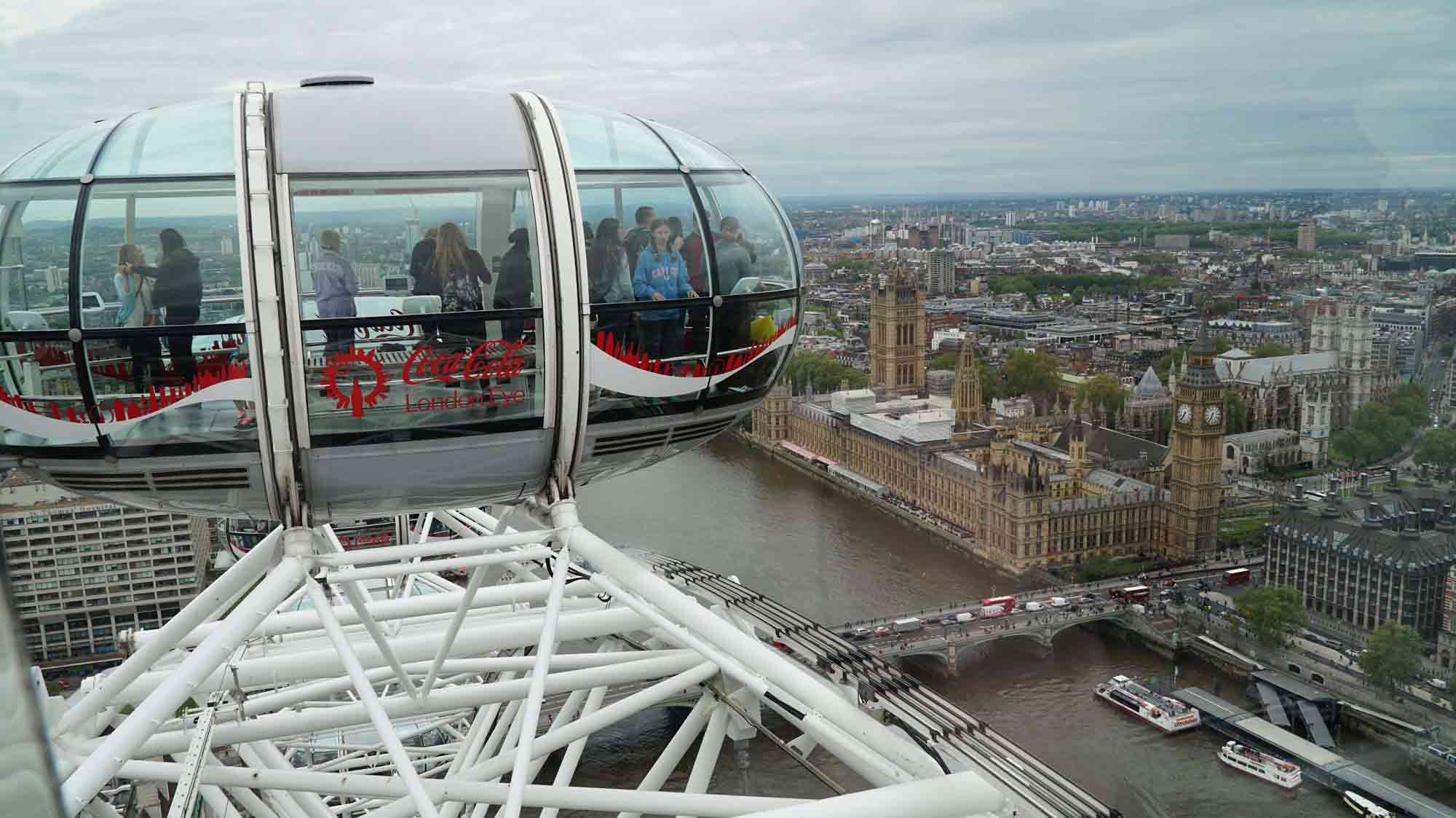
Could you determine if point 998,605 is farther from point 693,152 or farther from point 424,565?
point 424,565

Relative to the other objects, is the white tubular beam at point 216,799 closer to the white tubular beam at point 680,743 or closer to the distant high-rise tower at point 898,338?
the white tubular beam at point 680,743

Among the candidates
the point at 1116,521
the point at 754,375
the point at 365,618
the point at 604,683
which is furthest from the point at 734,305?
the point at 1116,521

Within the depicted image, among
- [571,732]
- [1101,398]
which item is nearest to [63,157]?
[571,732]

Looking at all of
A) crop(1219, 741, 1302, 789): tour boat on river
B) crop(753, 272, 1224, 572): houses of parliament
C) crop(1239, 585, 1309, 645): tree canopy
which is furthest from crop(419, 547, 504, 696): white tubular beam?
crop(753, 272, 1224, 572): houses of parliament

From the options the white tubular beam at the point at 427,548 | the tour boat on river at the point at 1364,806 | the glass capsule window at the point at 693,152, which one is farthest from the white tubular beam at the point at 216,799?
the tour boat on river at the point at 1364,806

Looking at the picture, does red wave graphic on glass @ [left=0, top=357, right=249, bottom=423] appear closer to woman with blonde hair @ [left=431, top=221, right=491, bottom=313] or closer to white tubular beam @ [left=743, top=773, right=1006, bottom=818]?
woman with blonde hair @ [left=431, top=221, right=491, bottom=313]
